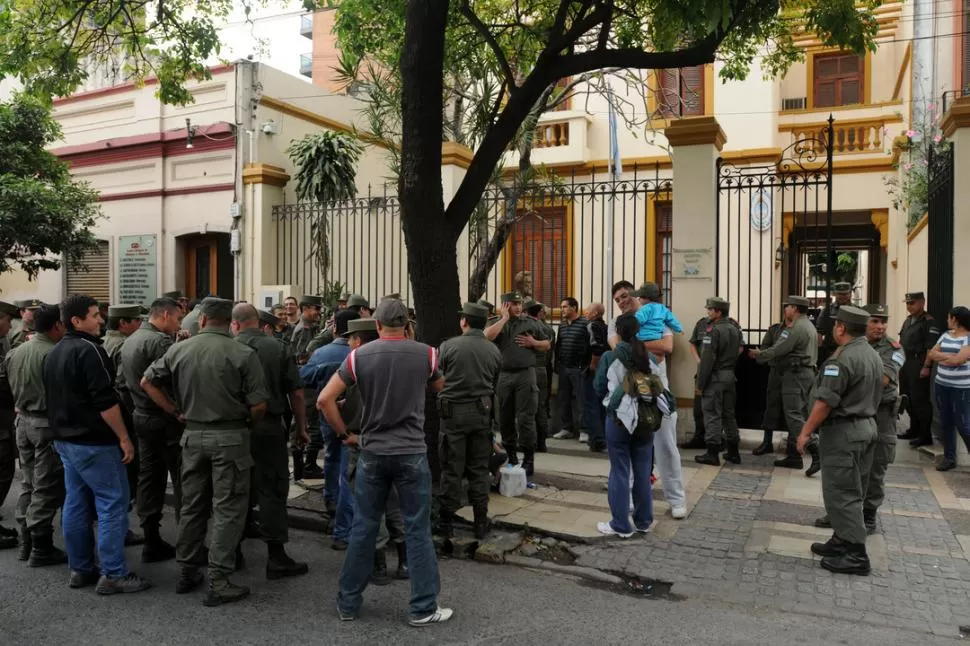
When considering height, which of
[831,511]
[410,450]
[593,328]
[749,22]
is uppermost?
[749,22]

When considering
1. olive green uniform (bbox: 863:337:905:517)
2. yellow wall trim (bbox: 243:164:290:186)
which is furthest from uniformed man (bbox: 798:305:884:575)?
yellow wall trim (bbox: 243:164:290:186)

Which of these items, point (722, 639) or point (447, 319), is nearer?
point (722, 639)

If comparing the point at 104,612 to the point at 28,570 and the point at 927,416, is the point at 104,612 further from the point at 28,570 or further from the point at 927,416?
the point at 927,416

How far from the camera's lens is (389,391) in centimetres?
443

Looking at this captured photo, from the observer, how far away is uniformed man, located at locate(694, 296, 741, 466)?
335 inches

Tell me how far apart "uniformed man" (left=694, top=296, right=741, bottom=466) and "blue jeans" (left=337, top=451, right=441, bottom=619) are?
4.92 metres

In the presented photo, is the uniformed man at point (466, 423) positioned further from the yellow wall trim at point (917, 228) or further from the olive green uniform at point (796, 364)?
the yellow wall trim at point (917, 228)

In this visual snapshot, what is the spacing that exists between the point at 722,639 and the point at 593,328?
18.1 feet

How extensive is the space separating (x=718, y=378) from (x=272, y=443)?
205 inches

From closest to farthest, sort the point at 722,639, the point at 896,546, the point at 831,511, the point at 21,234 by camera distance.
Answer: the point at 722,639, the point at 831,511, the point at 896,546, the point at 21,234

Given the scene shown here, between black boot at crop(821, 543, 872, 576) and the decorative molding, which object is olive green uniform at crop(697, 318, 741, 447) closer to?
the decorative molding

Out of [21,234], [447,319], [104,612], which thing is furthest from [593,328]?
[21,234]

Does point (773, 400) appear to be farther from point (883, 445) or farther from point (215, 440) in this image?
point (215, 440)

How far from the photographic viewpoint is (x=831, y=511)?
17.2 feet
